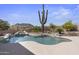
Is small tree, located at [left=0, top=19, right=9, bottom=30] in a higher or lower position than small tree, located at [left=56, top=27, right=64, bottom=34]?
higher

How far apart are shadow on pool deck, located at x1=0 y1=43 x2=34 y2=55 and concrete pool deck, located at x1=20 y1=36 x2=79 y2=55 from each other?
0.11 feet

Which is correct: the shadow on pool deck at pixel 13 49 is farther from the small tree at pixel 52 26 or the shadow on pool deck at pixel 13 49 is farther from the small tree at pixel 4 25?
the small tree at pixel 52 26

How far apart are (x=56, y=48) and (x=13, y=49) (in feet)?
1.31

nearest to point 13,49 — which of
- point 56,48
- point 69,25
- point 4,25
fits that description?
point 4,25

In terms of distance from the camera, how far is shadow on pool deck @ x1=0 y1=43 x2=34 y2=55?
20.2 feet

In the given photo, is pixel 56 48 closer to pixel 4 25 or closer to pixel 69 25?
pixel 69 25

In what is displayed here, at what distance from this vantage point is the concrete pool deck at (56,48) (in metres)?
6.16

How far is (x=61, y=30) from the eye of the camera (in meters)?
6.19

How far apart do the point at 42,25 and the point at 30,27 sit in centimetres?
11

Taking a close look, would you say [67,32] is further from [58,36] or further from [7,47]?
[7,47]

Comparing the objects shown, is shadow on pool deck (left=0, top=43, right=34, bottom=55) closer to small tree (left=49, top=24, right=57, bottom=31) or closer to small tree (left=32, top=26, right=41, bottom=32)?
small tree (left=32, top=26, right=41, bottom=32)

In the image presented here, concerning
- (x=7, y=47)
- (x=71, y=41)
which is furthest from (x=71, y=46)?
(x=7, y=47)

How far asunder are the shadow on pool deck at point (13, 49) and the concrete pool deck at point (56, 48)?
0.03m

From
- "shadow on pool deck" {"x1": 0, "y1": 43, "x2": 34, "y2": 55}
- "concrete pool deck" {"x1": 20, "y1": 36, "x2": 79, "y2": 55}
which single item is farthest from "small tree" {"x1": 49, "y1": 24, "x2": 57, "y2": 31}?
"shadow on pool deck" {"x1": 0, "y1": 43, "x2": 34, "y2": 55}
